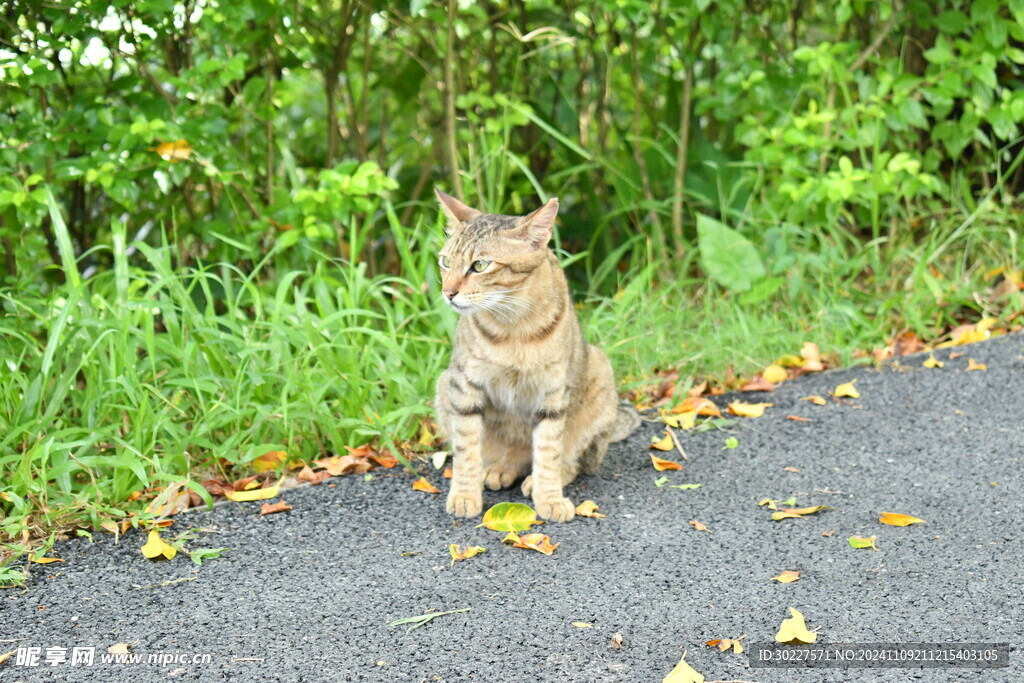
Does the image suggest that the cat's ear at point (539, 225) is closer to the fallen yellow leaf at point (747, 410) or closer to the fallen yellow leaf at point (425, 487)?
the fallen yellow leaf at point (425, 487)

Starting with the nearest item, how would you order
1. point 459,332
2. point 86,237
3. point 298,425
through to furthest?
point 459,332, point 298,425, point 86,237

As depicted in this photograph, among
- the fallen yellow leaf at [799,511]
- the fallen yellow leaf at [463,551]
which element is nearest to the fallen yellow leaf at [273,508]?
the fallen yellow leaf at [463,551]

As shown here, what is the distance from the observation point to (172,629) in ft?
9.35

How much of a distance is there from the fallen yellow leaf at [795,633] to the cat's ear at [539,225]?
143cm

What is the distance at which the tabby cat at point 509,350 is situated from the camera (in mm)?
3396

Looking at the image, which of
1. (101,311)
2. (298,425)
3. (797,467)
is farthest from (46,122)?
(797,467)

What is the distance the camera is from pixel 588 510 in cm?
356

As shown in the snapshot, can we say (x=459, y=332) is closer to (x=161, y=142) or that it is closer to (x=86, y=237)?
(x=161, y=142)

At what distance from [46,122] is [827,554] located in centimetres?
377

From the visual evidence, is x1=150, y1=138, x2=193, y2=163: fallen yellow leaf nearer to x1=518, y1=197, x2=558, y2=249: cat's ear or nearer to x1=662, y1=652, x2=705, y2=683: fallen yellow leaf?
x1=518, y1=197, x2=558, y2=249: cat's ear

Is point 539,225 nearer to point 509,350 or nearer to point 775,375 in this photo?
point 509,350

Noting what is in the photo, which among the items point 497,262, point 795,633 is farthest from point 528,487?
point 795,633

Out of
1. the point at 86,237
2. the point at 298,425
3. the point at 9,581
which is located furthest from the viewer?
the point at 86,237

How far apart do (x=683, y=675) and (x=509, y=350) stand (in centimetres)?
133
